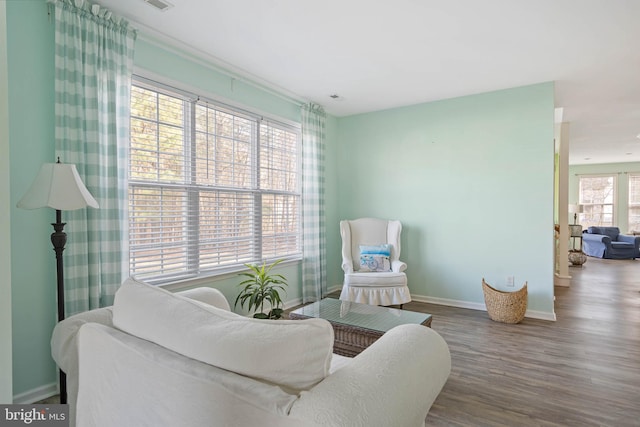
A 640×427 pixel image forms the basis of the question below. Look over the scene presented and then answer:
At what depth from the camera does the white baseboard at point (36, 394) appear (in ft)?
6.68

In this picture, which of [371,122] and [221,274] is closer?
[221,274]

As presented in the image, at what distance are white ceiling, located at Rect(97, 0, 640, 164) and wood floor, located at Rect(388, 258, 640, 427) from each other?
2603 mm

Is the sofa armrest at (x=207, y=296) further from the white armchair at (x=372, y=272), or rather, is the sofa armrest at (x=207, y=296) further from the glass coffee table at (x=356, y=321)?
the white armchair at (x=372, y=272)

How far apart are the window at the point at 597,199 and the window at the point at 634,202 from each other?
387mm

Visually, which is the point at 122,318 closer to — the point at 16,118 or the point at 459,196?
the point at 16,118

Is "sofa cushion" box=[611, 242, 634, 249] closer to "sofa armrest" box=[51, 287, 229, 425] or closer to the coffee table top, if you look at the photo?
the coffee table top

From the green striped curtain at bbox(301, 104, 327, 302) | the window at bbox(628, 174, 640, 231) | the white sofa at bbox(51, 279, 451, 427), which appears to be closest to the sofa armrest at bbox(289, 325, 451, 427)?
the white sofa at bbox(51, 279, 451, 427)

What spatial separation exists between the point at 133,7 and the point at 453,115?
3566 mm

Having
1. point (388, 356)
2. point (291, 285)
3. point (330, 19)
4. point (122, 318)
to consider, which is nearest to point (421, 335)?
point (388, 356)

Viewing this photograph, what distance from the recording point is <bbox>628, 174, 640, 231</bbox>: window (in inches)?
373

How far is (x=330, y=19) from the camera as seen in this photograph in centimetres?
250

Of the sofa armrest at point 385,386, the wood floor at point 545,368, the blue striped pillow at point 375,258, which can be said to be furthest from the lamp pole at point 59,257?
the blue striped pillow at point 375,258

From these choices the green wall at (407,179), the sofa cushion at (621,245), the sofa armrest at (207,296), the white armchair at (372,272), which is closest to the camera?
the sofa armrest at (207,296)

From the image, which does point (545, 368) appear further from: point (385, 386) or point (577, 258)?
point (577, 258)
